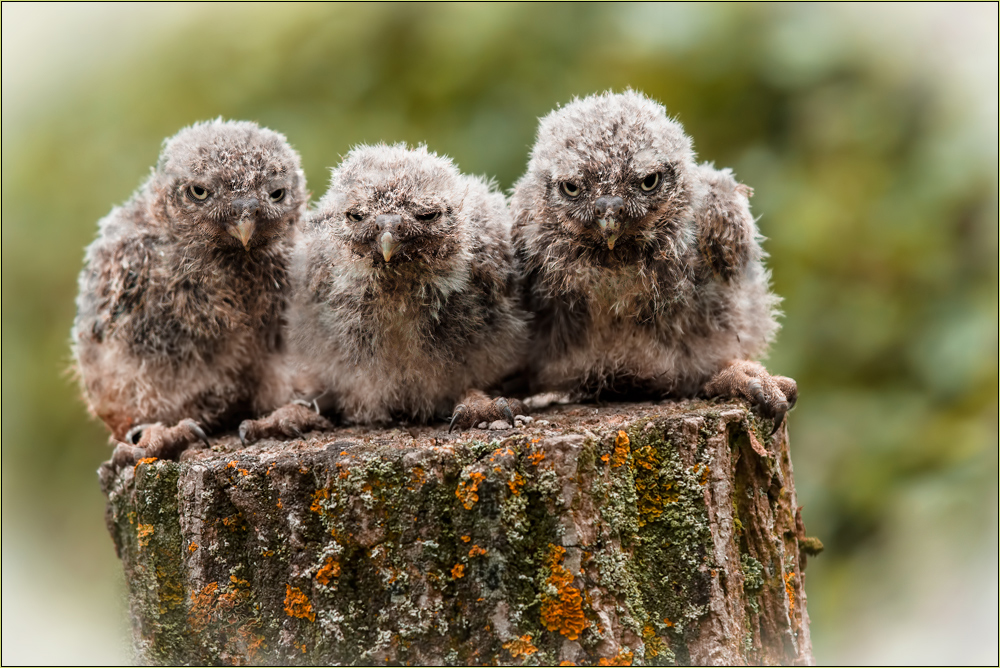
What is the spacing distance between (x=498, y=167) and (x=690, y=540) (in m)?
2.94

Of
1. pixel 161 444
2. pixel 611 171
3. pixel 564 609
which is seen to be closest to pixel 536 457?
pixel 564 609

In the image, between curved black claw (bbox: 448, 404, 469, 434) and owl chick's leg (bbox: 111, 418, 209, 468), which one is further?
owl chick's leg (bbox: 111, 418, 209, 468)

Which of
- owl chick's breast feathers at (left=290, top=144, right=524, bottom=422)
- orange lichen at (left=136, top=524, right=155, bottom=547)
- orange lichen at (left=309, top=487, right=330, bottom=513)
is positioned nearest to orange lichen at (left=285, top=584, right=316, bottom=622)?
orange lichen at (left=309, top=487, right=330, bottom=513)

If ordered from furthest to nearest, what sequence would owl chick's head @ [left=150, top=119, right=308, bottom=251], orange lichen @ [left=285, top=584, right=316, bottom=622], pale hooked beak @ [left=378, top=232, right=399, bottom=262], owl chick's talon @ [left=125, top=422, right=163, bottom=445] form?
owl chick's talon @ [left=125, top=422, right=163, bottom=445], owl chick's head @ [left=150, top=119, right=308, bottom=251], pale hooked beak @ [left=378, top=232, right=399, bottom=262], orange lichen @ [left=285, top=584, right=316, bottom=622]

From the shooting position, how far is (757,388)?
3309 mm

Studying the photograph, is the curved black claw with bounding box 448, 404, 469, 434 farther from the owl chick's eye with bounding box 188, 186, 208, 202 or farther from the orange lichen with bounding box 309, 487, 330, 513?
the owl chick's eye with bounding box 188, 186, 208, 202

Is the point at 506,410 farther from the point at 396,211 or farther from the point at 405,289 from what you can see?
the point at 396,211

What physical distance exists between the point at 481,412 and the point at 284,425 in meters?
0.82

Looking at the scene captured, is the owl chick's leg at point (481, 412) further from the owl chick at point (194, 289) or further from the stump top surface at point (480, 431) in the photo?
the owl chick at point (194, 289)

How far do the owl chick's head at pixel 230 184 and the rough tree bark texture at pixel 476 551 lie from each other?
1.03 meters

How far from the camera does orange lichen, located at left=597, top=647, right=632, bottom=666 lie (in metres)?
2.76

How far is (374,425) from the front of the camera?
11.7ft

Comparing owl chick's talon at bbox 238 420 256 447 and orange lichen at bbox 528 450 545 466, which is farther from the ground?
owl chick's talon at bbox 238 420 256 447

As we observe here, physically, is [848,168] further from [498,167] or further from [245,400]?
[245,400]
